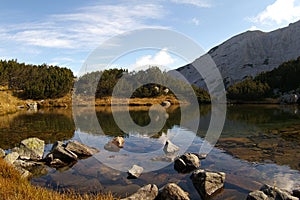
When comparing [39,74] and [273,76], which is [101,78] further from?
[273,76]

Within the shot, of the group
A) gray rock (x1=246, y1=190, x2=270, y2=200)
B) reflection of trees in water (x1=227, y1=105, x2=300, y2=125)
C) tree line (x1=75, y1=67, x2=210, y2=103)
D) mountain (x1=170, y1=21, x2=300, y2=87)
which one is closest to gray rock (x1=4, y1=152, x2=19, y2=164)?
gray rock (x1=246, y1=190, x2=270, y2=200)

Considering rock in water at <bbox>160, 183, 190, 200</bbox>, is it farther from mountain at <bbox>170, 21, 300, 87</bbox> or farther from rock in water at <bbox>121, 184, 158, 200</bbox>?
mountain at <bbox>170, 21, 300, 87</bbox>

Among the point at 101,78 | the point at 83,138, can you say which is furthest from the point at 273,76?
the point at 83,138

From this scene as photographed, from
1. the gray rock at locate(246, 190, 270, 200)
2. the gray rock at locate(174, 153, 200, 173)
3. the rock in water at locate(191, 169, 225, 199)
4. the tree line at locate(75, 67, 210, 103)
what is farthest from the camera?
the tree line at locate(75, 67, 210, 103)

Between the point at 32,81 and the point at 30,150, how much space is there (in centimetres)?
5527

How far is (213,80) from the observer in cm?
11581

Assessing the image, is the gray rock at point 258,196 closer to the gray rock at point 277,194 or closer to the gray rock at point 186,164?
the gray rock at point 277,194

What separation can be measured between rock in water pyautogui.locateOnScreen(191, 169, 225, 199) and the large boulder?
9.08m

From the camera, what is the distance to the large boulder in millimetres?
15117

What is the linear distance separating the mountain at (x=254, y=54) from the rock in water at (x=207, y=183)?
351 ft

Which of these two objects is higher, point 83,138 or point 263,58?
point 263,58

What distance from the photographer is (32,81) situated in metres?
65.8

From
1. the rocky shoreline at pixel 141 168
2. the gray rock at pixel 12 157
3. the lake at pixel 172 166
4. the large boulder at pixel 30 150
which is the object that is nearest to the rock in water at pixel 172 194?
the rocky shoreline at pixel 141 168

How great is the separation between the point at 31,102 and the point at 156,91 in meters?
29.8
